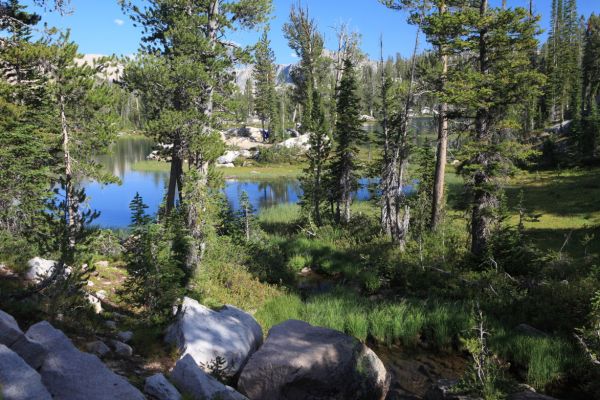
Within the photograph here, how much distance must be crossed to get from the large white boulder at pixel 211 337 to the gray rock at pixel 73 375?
2.94 m

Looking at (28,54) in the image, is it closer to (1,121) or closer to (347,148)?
(1,121)

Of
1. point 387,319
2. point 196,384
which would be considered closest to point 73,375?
point 196,384

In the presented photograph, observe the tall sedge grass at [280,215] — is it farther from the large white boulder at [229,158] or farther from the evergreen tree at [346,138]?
the large white boulder at [229,158]

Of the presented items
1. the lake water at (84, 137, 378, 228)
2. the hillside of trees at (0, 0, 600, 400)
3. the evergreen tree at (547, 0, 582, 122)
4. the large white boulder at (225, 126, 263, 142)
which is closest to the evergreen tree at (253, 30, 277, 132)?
the large white boulder at (225, 126, 263, 142)

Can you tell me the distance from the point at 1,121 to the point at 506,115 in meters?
17.2

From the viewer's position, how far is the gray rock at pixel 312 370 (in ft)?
25.1

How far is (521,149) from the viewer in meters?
15.1

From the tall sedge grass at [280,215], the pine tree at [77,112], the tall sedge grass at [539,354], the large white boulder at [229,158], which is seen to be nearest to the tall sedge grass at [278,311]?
the tall sedge grass at [539,354]

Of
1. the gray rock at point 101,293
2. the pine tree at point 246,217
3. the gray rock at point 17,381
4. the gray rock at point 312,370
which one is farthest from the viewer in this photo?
the pine tree at point 246,217

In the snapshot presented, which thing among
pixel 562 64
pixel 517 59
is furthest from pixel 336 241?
pixel 562 64

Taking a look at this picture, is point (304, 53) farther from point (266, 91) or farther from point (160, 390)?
point (160, 390)

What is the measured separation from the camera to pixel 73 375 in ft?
15.0

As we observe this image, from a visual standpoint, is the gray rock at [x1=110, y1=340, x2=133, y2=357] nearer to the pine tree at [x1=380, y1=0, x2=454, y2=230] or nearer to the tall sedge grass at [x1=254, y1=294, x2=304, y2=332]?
the tall sedge grass at [x1=254, y1=294, x2=304, y2=332]

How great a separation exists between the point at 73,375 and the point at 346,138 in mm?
20910
